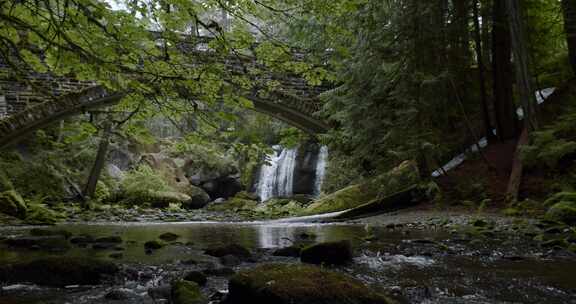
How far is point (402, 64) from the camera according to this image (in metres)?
9.23

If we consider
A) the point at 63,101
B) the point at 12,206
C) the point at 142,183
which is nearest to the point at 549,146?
the point at 12,206

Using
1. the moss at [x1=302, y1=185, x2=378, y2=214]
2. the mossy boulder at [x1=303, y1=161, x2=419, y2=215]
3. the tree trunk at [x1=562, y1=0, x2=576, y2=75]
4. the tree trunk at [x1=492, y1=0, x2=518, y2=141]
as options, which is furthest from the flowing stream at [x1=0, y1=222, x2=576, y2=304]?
the tree trunk at [x1=562, y1=0, x2=576, y2=75]

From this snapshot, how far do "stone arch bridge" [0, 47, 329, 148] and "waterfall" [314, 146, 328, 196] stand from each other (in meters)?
5.22

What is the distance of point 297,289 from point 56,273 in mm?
2011

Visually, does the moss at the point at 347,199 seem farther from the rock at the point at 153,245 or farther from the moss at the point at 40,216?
the moss at the point at 40,216

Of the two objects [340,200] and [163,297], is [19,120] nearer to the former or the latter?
[340,200]

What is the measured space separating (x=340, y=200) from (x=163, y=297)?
8.44m

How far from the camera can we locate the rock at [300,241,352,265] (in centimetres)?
414

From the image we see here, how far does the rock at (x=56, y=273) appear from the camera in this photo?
3.24m

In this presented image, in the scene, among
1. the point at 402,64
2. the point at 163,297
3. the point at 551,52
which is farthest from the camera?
the point at 551,52

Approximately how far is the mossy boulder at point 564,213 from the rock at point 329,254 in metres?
3.97

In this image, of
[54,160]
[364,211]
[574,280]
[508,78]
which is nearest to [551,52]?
[508,78]

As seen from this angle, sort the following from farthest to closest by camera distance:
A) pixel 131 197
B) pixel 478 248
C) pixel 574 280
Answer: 1. pixel 131 197
2. pixel 478 248
3. pixel 574 280

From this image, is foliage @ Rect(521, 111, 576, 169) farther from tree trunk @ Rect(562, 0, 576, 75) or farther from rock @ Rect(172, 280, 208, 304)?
rock @ Rect(172, 280, 208, 304)
